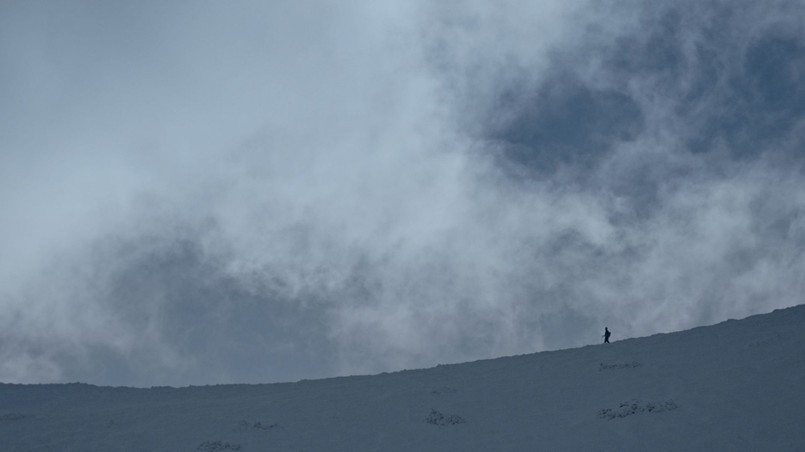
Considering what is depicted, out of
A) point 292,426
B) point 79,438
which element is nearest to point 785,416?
point 292,426

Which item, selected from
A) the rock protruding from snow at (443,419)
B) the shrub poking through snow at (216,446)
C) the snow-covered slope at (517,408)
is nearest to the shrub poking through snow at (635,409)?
the snow-covered slope at (517,408)

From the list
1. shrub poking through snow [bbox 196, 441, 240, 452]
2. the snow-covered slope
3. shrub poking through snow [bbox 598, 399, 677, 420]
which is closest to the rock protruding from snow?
the snow-covered slope

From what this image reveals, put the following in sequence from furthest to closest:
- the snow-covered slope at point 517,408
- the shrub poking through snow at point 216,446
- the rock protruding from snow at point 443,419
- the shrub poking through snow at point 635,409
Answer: the rock protruding from snow at point 443,419 < the shrub poking through snow at point 216,446 < the shrub poking through snow at point 635,409 < the snow-covered slope at point 517,408

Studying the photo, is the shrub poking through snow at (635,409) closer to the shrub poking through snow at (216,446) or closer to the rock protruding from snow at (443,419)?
the rock protruding from snow at (443,419)

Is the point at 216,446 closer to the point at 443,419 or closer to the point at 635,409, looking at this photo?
the point at 443,419

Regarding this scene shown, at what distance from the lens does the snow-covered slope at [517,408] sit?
618 inches

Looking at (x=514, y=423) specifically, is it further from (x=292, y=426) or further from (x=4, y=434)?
(x=4, y=434)

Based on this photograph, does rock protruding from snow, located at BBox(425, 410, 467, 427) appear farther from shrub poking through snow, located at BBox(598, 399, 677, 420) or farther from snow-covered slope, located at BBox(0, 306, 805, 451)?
shrub poking through snow, located at BBox(598, 399, 677, 420)

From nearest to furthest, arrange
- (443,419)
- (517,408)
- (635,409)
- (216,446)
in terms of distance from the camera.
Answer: (635,409) < (216,446) < (443,419) < (517,408)

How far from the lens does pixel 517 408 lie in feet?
63.7

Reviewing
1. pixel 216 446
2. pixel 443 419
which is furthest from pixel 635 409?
pixel 216 446

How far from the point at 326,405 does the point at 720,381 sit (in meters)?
11.4

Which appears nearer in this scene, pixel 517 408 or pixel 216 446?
pixel 216 446

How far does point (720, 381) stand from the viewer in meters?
18.5
